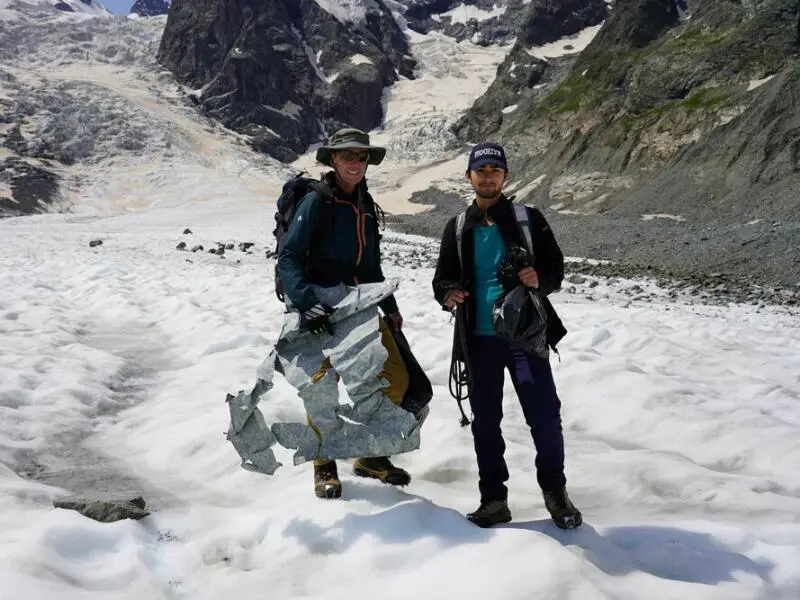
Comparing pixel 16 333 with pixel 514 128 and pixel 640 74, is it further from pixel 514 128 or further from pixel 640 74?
pixel 514 128

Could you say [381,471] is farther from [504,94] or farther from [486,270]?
[504,94]

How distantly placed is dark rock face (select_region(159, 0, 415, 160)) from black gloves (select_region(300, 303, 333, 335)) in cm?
11074

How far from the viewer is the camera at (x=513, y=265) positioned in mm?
3811

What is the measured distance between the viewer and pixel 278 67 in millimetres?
126562

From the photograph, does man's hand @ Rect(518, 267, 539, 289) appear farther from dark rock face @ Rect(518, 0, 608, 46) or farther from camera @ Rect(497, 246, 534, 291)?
dark rock face @ Rect(518, 0, 608, 46)

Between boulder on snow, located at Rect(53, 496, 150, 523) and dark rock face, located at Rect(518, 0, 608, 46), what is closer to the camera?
boulder on snow, located at Rect(53, 496, 150, 523)

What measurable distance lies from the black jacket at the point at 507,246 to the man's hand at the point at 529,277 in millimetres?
93

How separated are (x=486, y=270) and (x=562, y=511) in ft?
5.46

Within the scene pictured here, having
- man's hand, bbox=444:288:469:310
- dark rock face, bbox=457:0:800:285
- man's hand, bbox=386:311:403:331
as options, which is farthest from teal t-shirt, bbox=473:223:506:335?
dark rock face, bbox=457:0:800:285

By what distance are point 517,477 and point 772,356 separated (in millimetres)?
5844

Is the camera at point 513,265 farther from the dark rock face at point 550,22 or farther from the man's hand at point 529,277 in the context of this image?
the dark rock face at point 550,22

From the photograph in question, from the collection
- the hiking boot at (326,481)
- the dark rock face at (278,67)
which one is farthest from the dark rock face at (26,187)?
the hiking boot at (326,481)

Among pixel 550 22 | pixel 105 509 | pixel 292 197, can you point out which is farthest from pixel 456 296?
pixel 550 22

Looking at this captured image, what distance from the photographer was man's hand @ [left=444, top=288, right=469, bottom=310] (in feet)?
13.1
